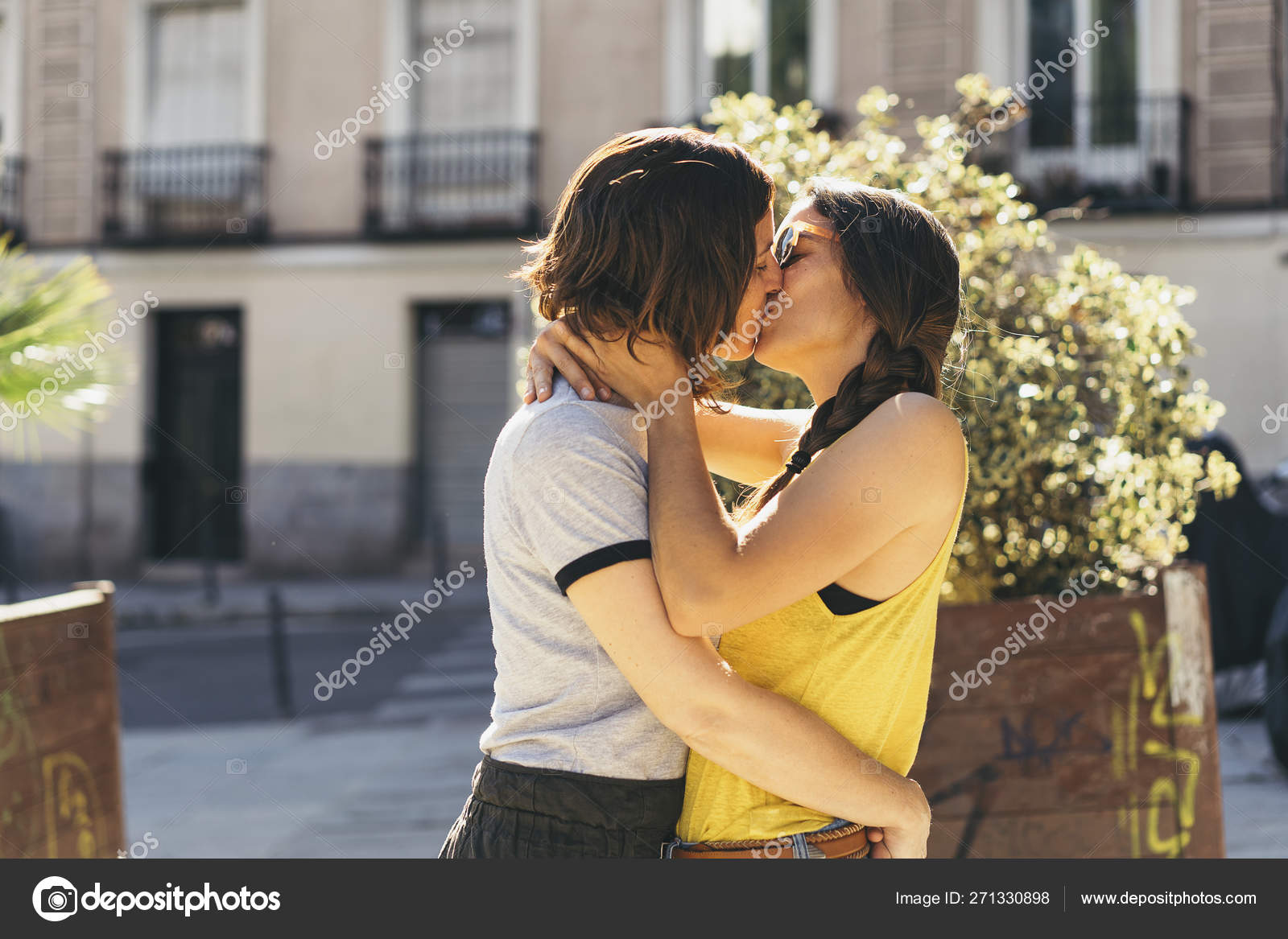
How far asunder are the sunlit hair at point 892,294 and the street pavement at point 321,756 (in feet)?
11.0

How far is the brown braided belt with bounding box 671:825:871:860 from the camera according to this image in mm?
1608

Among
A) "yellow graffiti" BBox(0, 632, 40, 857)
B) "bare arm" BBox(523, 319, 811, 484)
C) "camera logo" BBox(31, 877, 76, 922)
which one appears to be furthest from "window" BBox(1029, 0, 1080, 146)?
"camera logo" BBox(31, 877, 76, 922)

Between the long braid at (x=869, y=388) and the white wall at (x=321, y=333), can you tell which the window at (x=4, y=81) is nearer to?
the white wall at (x=321, y=333)

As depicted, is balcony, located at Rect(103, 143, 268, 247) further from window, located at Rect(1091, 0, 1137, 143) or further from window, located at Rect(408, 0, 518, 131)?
window, located at Rect(1091, 0, 1137, 143)

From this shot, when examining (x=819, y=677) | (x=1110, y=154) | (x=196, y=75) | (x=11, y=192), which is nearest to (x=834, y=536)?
(x=819, y=677)

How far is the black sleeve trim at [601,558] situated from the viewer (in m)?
1.50

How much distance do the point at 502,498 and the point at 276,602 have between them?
6717 mm

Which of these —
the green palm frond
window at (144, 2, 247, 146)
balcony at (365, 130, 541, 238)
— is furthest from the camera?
window at (144, 2, 247, 146)

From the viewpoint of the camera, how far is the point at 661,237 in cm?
156

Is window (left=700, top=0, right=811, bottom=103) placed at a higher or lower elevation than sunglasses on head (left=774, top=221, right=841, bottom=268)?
higher

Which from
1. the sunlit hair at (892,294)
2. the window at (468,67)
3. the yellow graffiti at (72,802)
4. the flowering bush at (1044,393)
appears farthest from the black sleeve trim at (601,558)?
the window at (468,67)

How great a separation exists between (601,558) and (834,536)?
323 millimetres

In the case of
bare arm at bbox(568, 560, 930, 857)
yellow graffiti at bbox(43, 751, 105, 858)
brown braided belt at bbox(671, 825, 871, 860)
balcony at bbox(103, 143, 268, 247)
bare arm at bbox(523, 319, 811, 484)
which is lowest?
yellow graffiti at bbox(43, 751, 105, 858)

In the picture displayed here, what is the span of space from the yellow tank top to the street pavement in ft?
10.9
